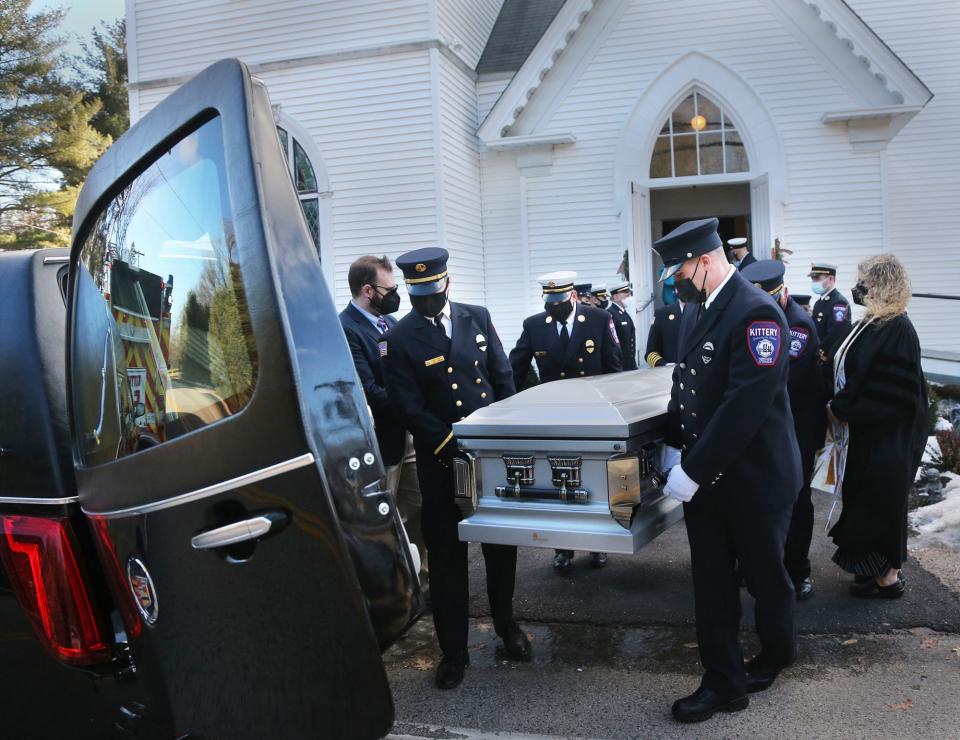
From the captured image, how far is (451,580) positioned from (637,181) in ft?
31.3

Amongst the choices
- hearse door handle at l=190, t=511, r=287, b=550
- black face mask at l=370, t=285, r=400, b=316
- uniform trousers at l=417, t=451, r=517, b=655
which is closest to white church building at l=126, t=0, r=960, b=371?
Result: black face mask at l=370, t=285, r=400, b=316

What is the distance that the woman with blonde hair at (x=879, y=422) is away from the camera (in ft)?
13.6

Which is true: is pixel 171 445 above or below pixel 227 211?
below

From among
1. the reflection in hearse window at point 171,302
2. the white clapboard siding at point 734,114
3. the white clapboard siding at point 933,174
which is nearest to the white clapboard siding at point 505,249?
the white clapboard siding at point 734,114

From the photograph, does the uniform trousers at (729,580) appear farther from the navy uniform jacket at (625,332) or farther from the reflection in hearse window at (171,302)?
the navy uniform jacket at (625,332)

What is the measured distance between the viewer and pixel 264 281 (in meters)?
1.54

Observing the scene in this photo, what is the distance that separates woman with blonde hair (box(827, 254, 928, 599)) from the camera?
4145 millimetres

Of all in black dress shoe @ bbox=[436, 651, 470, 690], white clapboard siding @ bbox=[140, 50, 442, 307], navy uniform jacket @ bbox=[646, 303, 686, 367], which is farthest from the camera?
white clapboard siding @ bbox=[140, 50, 442, 307]

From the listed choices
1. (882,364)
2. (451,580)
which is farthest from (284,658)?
(882,364)

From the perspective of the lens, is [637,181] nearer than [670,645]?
No

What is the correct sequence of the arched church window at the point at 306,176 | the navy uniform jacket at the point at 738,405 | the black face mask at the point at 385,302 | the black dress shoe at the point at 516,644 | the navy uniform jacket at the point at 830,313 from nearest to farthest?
the navy uniform jacket at the point at 738,405
the black dress shoe at the point at 516,644
the black face mask at the point at 385,302
the navy uniform jacket at the point at 830,313
the arched church window at the point at 306,176

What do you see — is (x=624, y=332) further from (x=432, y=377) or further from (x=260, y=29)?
(x=260, y=29)

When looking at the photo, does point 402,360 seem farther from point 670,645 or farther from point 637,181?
point 637,181

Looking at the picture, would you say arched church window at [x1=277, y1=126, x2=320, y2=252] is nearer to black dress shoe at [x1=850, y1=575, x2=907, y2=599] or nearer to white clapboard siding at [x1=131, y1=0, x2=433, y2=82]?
white clapboard siding at [x1=131, y1=0, x2=433, y2=82]
